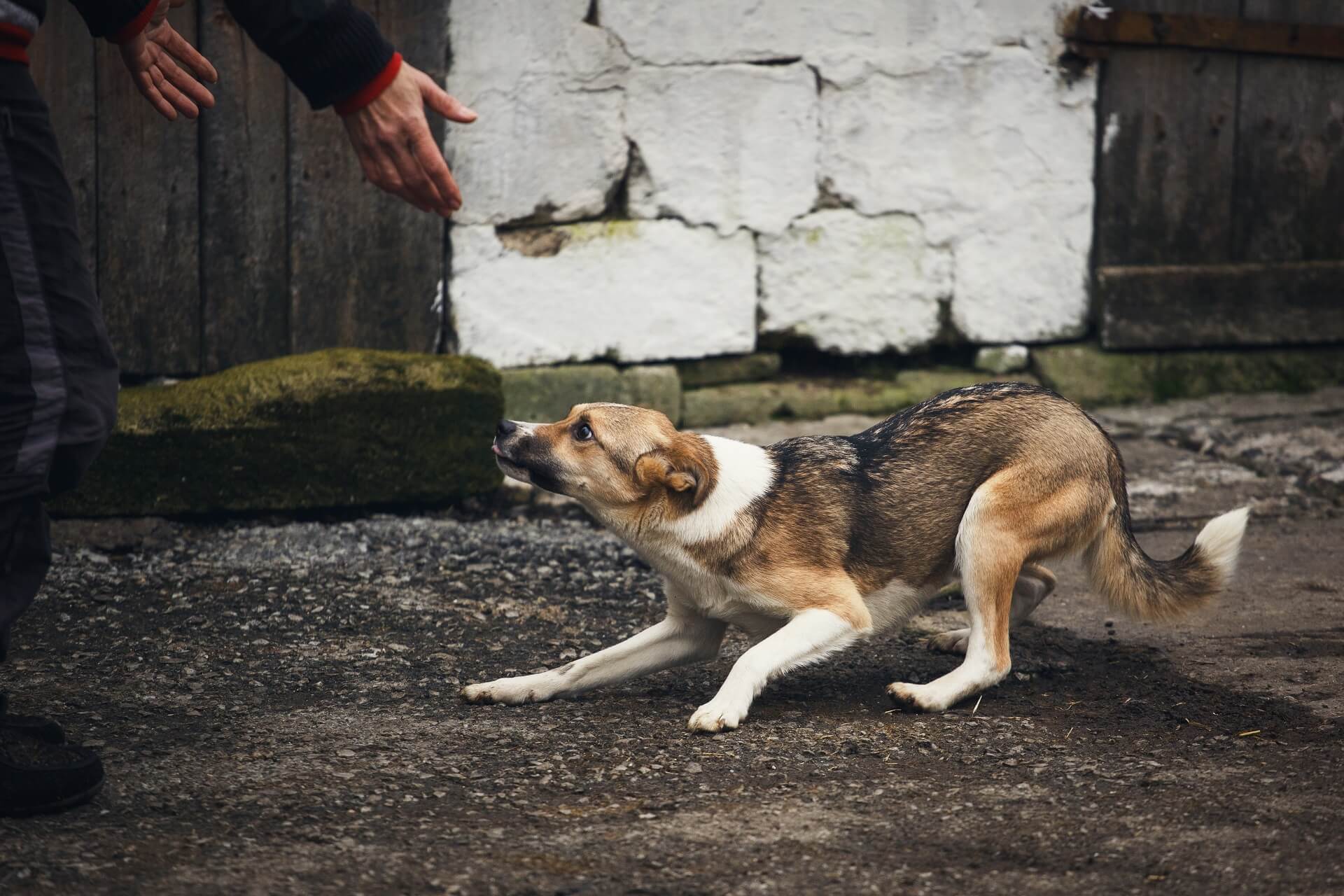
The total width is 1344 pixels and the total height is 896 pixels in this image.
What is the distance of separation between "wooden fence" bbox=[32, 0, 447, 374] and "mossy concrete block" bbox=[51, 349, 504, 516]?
390 mm

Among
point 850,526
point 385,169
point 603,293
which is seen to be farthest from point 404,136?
point 603,293

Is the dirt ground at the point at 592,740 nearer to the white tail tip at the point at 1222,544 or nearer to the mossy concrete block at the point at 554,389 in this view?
the white tail tip at the point at 1222,544

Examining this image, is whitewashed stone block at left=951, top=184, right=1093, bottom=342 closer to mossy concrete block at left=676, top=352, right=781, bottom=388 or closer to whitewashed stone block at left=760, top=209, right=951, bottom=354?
whitewashed stone block at left=760, top=209, right=951, bottom=354

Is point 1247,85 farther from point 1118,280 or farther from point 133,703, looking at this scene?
point 133,703

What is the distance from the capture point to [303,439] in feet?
17.2

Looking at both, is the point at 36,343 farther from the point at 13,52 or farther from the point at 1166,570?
the point at 1166,570

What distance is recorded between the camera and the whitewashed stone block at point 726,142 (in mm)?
6105

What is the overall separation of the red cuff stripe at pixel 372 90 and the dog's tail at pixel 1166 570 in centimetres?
232

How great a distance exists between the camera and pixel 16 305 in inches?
99.7

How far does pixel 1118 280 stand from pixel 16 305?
5360 mm

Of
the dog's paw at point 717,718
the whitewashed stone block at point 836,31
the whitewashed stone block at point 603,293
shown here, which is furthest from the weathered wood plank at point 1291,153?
the dog's paw at point 717,718

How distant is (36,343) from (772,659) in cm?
184

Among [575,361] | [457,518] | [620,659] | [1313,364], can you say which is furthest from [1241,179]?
[620,659]

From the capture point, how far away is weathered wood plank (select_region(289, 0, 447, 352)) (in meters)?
5.68
